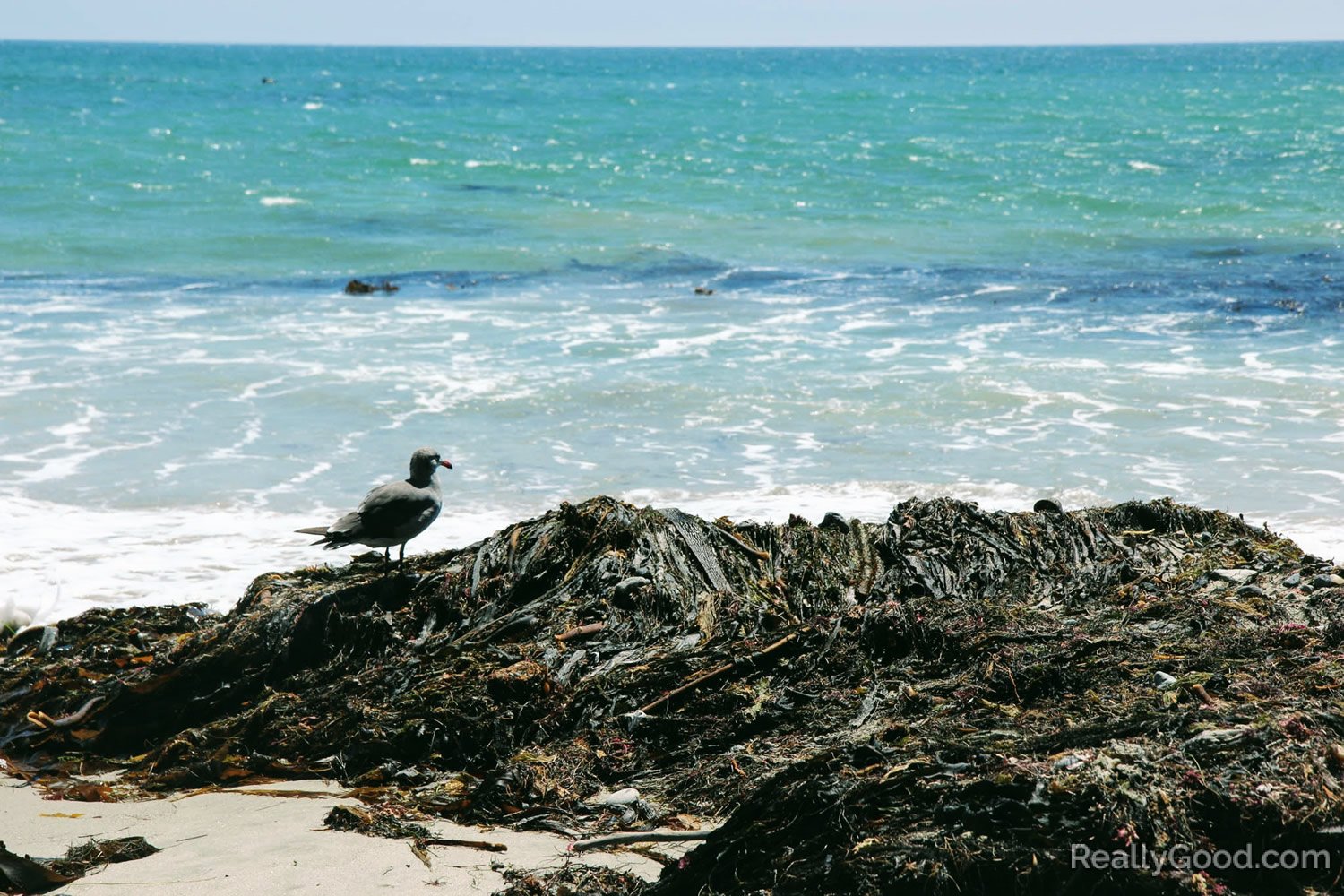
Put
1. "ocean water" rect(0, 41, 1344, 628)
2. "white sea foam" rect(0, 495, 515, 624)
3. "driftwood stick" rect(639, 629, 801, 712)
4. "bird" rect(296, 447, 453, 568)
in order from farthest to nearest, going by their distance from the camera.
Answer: "ocean water" rect(0, 41, 1344, 628)
"white sea foam" rect(0, 495, 515, 624)
"bird" rect(296, 447, 453, 568)
"driftwood stick" rect(639, 629, 801, 712)

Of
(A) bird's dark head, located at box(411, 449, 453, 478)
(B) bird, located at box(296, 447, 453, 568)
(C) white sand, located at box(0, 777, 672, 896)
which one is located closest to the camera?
(C) white sand, located at box(0, 777, 672, 896)

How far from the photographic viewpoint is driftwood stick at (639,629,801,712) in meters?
4.82

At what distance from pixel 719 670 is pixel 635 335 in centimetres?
1055

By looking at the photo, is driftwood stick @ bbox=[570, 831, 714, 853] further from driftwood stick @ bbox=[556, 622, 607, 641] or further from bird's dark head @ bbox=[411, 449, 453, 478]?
bird's dark head @ bbox=[411, 449, 453, 478]

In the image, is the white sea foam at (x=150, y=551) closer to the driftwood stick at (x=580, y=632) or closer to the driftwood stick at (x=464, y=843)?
the driftwood stick at (x=580, y=632)

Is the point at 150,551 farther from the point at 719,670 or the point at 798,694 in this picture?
the point at 798,694

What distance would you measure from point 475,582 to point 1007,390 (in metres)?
8.14

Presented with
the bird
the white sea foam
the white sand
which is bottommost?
the white sea foam

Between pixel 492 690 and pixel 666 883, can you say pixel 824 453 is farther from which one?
pixel 666 883

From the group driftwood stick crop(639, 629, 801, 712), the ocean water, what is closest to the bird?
driftwood stick crop(639, 629, 801, 712)

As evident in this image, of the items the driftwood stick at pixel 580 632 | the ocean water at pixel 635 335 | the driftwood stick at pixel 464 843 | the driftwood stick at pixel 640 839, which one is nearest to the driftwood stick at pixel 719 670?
the driftwood stick at pixel 580 632

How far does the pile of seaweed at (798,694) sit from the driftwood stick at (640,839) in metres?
0.08

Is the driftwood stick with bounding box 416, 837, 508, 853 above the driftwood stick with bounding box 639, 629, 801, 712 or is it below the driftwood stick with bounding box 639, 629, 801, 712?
below

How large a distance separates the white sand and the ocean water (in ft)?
8.31
